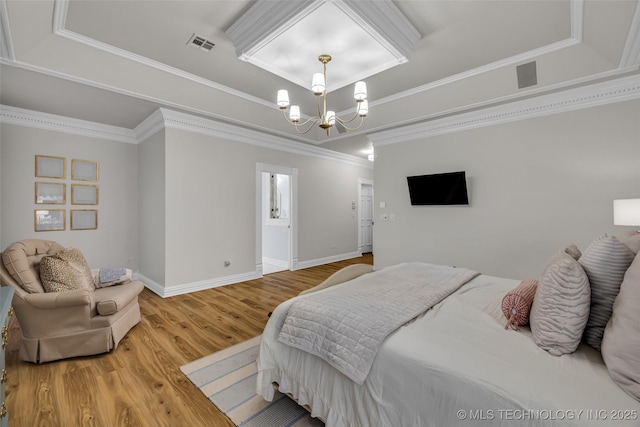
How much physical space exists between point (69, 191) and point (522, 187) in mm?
6456

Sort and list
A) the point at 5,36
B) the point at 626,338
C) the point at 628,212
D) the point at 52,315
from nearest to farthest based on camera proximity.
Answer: the point at 626,338 < the point at 52,315 < the point at 5,36 < the point at 628,212

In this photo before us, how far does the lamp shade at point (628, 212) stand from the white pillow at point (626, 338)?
2116mm

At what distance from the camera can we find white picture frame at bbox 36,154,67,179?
13.1 feet

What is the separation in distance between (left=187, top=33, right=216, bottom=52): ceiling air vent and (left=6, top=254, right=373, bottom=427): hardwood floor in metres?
2.94

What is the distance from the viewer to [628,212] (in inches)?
98.3

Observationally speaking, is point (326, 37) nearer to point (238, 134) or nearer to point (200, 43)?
point (200, 43)

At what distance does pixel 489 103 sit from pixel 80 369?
16.7 feet

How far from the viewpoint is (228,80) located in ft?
12.1

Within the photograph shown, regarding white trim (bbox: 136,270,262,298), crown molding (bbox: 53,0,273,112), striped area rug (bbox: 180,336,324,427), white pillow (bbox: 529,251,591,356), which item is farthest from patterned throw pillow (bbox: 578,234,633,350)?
white trim (bbox: 136,270,262,298)

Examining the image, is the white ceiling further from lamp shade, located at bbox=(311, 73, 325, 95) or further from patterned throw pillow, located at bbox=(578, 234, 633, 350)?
patterned throw pillow, located at bbox=(578, 234, 633, 350)

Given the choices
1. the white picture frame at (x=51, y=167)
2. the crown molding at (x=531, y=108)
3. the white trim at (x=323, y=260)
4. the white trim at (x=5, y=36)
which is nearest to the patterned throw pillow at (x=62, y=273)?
the white trim at (x=5, y=36)

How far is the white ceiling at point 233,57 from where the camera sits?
7.86ft

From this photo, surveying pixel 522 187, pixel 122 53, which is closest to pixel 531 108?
pixel 522 187

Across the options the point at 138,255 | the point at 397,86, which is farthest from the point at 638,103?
the point at 138,255
